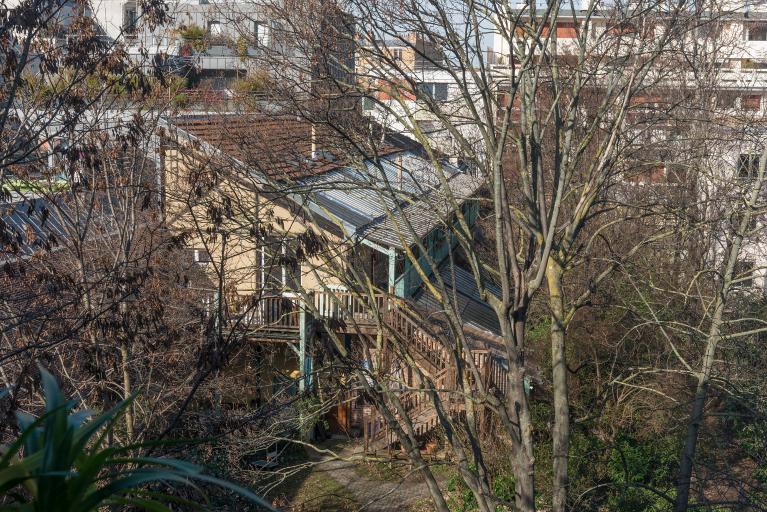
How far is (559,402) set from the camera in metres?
7.89

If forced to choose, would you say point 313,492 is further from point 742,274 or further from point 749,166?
point 749,166

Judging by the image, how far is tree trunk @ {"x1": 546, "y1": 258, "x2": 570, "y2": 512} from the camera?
24.6 ft

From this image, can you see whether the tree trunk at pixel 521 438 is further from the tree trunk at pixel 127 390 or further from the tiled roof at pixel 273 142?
the tree trunk at pixel 127 390

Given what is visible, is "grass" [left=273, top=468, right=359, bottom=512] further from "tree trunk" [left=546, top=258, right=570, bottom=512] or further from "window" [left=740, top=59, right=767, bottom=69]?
"window" [left=740, top=59, right=767, bottom=69]

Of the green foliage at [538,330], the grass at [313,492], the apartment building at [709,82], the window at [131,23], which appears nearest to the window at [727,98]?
the apartment building at [709,82]

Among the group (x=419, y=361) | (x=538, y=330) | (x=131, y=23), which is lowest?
(x=419, y=361)

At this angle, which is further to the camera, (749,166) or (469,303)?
(469,303)

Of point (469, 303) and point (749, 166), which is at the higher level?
point (749, 166)

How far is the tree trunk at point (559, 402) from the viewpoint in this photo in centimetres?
751

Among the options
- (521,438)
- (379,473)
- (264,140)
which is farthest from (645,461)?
(264,140)

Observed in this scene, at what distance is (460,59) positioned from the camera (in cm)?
726

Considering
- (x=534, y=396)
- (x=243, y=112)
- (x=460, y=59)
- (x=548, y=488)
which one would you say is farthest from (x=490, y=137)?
(x=534, y=396)

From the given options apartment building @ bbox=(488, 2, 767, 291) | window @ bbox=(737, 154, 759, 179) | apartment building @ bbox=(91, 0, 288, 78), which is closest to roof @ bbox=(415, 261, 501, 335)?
apartment building @ bbox=(488, 2, 767, 291)

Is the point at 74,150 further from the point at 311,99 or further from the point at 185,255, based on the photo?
the point at 185,255
